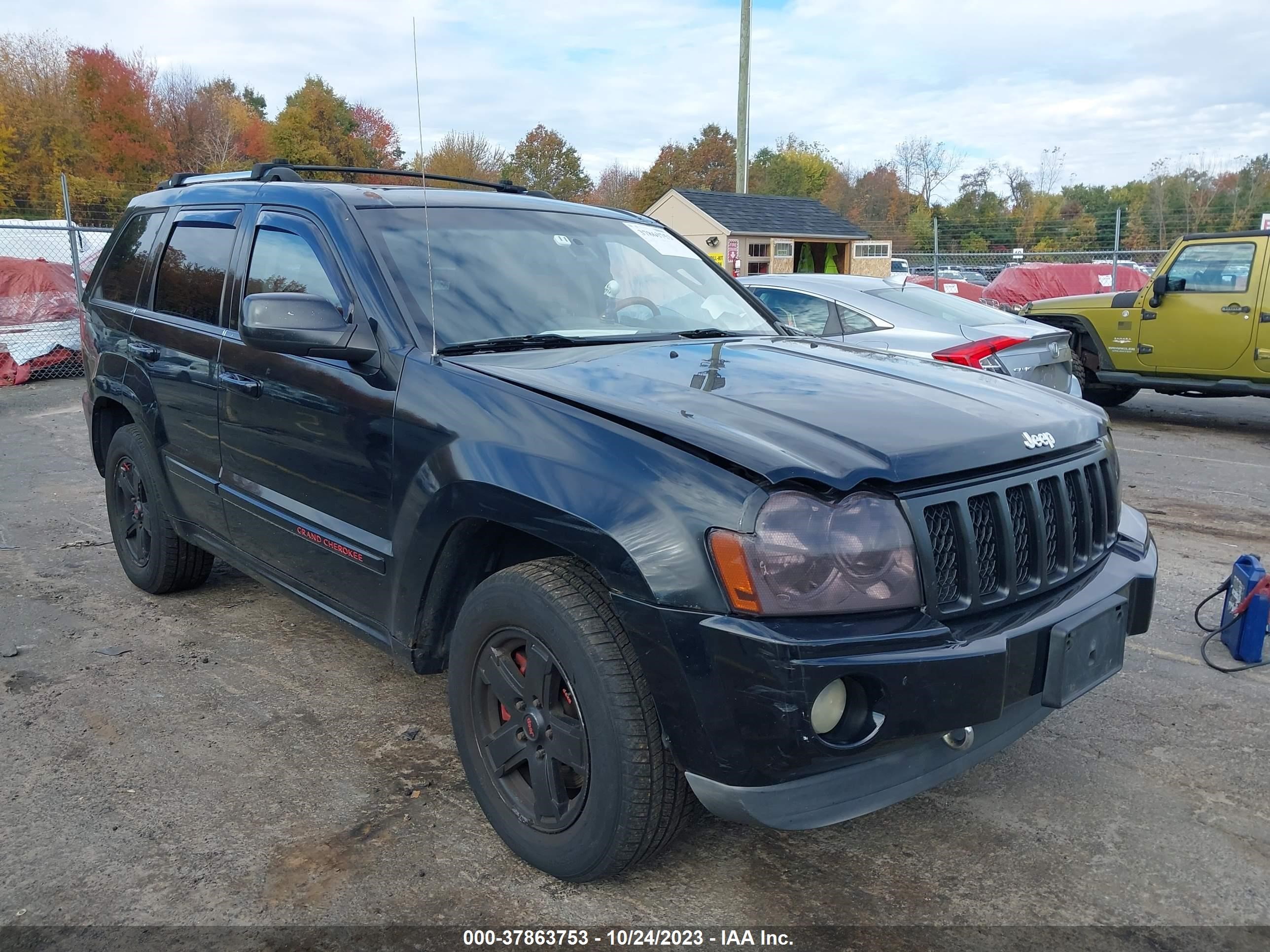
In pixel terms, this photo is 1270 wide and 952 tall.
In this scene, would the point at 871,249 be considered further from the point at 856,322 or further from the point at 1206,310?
the point at 856,322

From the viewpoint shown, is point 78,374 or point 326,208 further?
point 78,374

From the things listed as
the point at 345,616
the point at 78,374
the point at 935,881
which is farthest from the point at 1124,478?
the point at 78,374

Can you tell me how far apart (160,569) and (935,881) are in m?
3.70

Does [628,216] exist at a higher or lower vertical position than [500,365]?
higher

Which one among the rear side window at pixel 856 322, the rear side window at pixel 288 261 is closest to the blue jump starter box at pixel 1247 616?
the rear side window at pixel 856 322

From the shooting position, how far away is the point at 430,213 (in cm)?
348

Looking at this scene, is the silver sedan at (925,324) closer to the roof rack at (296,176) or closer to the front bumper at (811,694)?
the roof rack at (296,176)

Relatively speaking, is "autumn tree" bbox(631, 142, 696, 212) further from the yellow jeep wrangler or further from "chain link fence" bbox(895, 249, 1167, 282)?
the yellow jeep wrangler

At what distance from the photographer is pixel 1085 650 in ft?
8.07

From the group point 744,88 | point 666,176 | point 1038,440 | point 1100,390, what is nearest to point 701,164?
point 666,176

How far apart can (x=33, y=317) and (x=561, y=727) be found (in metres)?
13.4

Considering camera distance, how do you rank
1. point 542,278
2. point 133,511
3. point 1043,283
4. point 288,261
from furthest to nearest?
1. point 1043,283
2. point 133,511
3. point 288,261
4. point 542,278

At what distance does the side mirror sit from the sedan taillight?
4618mm

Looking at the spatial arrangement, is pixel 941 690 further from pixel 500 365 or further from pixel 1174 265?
pixel 1174 265
